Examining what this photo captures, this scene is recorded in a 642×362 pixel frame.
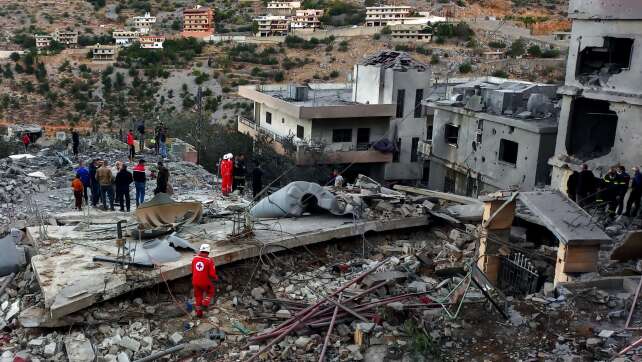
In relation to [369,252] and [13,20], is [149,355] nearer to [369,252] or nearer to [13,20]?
[369,252]

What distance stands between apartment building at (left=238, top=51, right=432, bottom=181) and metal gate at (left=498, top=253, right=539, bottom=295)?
17.5m

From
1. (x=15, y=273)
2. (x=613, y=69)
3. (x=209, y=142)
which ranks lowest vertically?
(x=209, y=142)

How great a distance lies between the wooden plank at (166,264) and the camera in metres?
8.58

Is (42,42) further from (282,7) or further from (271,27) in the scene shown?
(282,7)

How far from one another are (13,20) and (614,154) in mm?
83677

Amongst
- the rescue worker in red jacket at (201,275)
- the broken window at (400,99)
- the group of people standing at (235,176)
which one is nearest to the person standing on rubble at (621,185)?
the group of people standing at (235,176)

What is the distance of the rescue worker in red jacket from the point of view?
845 centimetres

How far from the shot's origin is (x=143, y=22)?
284 feet

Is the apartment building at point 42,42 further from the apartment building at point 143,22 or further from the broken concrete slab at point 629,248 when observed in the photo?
the broken concrete slab at point 629,248

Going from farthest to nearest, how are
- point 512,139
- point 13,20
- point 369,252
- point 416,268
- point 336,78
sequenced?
point 13,20 → point 336,78 → point 512,139 → point 369,252 → point 416,268

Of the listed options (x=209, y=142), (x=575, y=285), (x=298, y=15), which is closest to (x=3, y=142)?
(x=209, y=142)

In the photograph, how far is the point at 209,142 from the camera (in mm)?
31562

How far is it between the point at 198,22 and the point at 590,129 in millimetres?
71423

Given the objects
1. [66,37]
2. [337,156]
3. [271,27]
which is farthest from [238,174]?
[66,37]
